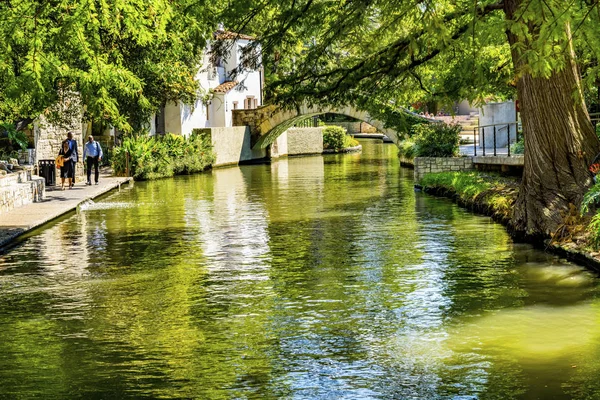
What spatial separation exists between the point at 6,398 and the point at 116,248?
33.2ft

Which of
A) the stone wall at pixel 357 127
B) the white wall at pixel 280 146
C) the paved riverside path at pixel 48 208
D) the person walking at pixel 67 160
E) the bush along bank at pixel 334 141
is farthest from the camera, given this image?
the stone wall at pixel 357 127

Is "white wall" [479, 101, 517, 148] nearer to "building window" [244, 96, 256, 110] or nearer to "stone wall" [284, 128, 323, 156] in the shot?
"stone wall" [284, 128, 323, 156]

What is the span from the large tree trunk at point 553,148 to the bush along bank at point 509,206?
0.43 meters

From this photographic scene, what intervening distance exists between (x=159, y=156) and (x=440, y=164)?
13353 mm

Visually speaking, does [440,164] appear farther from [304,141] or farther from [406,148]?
[304,141]

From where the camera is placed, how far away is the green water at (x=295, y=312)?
10.5m

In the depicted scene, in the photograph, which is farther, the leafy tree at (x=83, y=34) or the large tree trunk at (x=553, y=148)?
the large tree trunk at (x=553, y=148)

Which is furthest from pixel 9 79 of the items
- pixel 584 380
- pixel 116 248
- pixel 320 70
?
pixel 584 380

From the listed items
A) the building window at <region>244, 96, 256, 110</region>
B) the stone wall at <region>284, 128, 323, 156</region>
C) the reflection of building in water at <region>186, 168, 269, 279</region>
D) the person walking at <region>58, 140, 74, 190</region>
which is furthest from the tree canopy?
the building window at <region>244, 96, 256, 110</region>

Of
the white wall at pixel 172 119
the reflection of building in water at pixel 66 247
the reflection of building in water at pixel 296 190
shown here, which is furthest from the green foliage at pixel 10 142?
the white wall at pixel 172 119

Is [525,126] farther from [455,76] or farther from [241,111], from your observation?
[241,111]

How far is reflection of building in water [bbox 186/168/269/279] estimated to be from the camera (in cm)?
1831

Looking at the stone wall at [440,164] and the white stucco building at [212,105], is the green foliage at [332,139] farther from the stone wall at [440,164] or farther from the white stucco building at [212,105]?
the stone wall at [440,164]

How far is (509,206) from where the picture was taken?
76.7 ft
